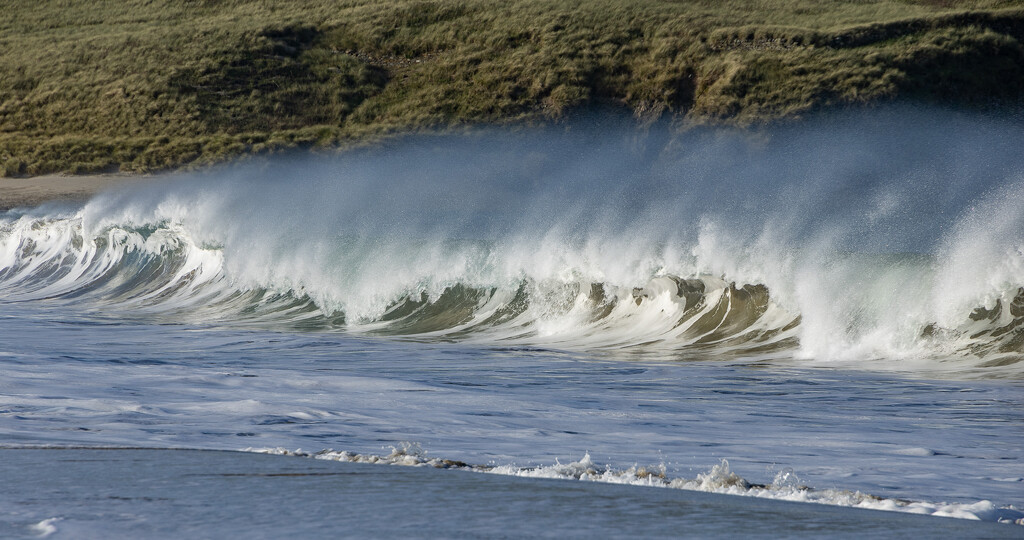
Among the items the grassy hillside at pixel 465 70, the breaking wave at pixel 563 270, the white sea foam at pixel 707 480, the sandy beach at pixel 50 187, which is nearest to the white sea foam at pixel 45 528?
the white sea foam at pixel 707 480

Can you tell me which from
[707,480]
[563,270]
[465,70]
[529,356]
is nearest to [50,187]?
[465,70]

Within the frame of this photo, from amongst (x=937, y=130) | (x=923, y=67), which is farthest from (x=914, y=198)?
(x=923, y=67)

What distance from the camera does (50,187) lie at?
32.6 m

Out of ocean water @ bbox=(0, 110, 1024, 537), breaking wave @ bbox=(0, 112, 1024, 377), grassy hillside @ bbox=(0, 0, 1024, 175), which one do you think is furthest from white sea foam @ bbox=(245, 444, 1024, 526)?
grassy hillside @ bbox=(0, 0, 1024, 175)

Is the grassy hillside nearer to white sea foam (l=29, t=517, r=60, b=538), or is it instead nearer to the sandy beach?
the sandy beach

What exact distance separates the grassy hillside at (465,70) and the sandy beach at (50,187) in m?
1.23

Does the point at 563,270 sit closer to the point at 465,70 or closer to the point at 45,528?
the point at 45,528

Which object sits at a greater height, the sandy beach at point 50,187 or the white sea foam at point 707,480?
the sandy beach at point 50,187

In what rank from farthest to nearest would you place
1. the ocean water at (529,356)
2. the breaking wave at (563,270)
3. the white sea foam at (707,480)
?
the breaking wave at (563,270) < the ocean water at (529,356) < the white sea foam at (707,480)

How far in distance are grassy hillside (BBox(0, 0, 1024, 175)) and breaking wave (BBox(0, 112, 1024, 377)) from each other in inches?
598

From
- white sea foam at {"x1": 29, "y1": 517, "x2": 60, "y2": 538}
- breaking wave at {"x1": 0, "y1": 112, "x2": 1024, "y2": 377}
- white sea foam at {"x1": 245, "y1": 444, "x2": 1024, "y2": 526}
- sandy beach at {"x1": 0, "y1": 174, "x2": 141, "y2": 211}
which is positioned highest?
sandy beach at {"x1": 0, "y1": 174, "x2": 141, "y2": 211}

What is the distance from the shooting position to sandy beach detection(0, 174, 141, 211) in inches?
1173

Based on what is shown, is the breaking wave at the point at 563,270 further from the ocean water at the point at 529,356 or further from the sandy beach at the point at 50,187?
the sandy beach at the point at 50,187

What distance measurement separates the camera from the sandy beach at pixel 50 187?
97.7 ft
